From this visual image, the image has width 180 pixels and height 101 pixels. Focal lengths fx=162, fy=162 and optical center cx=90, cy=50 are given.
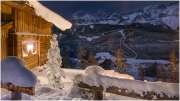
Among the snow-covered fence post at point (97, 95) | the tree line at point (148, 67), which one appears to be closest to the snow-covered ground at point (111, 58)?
the tree line at point (148, 67)

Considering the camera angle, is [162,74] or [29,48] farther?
[162,74]

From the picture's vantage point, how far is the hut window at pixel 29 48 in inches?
405

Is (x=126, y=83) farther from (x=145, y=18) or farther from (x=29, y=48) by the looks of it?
(x=145, y=18)

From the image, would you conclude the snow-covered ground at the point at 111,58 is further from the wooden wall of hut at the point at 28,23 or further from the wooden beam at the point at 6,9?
the wooden beam at the point at 6,9

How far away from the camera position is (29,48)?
10.9 meters

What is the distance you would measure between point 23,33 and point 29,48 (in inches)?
61.2

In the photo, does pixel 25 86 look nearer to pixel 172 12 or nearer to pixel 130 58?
pixel 130 58

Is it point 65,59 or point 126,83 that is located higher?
point 126,83

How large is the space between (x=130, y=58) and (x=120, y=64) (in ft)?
16.1

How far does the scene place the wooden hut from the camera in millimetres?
8602

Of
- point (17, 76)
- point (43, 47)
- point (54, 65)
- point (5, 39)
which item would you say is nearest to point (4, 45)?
point (5, 39)

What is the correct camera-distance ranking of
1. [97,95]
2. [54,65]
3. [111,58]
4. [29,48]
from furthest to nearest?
1. [111,58]
2. [29,48]
3. [54,65]
4. [97,95]

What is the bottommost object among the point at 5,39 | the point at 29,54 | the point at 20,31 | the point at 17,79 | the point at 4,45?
the point at 17,79

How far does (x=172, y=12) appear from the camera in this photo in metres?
29.3
